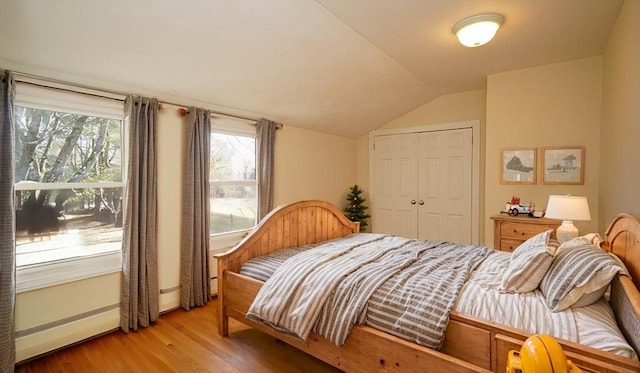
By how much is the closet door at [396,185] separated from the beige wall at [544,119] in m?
1.20

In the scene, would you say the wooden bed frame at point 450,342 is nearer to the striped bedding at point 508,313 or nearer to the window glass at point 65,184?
the striped bedding at point 508,313

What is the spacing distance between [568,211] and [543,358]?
1.95m

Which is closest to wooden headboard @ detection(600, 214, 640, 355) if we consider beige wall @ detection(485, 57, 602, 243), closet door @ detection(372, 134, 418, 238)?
beige wall @ detection(485, 57, 602, 243)

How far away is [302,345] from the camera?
1.93m

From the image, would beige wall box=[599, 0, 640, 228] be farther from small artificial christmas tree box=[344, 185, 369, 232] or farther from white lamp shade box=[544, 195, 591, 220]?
small artificial christmas tree box=[344, 185, 369, 232]

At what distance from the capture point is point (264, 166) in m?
3.72

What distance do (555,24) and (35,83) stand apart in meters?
3.96

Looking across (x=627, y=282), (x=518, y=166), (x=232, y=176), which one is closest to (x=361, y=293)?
(x=627, y=282)

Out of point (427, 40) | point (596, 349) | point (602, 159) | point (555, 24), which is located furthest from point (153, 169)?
point (602, 159)

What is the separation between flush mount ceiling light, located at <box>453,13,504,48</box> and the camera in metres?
2.25

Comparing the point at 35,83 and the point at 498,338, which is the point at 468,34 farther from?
the point at 35,83

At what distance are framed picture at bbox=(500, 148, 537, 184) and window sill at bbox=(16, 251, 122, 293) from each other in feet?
13.3

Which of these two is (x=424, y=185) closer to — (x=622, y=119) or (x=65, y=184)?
(x=622, y=119)

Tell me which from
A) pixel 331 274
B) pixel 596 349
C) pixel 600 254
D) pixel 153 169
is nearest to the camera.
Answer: pixel 596 349
